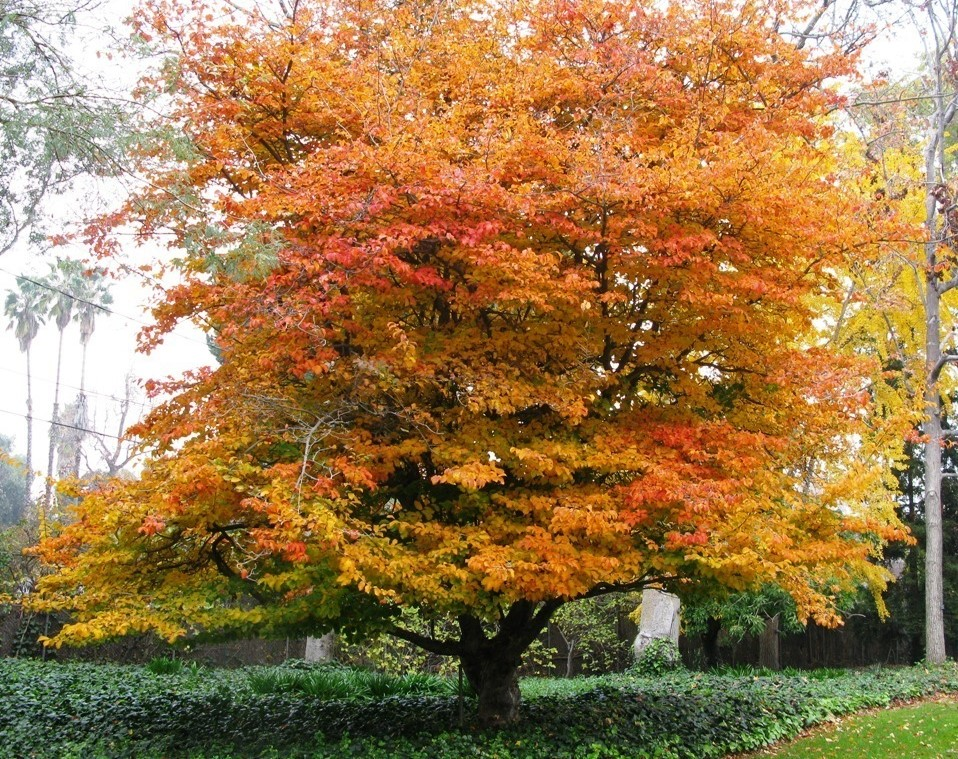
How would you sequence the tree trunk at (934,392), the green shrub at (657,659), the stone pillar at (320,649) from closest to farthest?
the green shrub at (657,659)
the tree trunk at (934,392)
the stone pillar at (320,649)

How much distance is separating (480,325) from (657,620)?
1081cm

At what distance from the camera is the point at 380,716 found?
33.0 ft

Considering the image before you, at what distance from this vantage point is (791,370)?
24.9 feet

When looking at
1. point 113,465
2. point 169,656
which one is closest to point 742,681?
point 169,656

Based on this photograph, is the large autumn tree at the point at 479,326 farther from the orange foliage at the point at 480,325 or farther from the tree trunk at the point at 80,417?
the tree trunk at the point at 80,417

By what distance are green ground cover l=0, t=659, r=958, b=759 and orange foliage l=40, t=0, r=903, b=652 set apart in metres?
1.73

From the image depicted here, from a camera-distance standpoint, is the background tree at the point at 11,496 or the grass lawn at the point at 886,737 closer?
the grass lawn at the point at 886,737

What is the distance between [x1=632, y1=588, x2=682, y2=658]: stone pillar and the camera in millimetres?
16281

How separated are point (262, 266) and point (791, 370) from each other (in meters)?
4.63

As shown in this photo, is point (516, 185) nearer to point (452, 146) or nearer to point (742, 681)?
point (452, 146)

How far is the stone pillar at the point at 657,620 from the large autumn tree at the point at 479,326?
8.43 metres

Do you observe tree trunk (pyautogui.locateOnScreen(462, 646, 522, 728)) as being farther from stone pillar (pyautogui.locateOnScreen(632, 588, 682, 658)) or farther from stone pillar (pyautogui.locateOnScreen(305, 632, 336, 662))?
stone pillar (pyautogui.locateOnScreen(305, 632, 336, 662))

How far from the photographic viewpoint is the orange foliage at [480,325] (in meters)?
6.39

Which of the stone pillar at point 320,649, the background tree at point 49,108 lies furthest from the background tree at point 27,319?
the background tree at point 49,108
